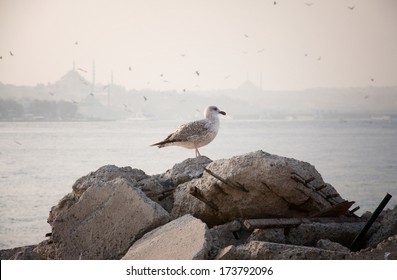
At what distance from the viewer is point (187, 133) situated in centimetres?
718

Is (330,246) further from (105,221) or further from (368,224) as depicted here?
(105,221)

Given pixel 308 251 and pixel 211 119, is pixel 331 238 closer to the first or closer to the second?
pixel 308 251

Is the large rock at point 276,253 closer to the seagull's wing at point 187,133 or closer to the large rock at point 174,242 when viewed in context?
the large rock at point 174,242

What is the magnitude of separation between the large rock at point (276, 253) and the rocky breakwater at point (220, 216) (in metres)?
0.30

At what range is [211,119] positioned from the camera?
7414mm

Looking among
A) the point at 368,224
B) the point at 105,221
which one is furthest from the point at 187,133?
the point at 368,224

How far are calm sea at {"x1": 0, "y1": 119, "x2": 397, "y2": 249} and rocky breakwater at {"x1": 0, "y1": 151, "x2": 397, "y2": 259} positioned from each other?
1595mm

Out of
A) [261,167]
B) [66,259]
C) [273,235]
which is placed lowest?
[66,259]

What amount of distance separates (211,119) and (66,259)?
8.17 ft

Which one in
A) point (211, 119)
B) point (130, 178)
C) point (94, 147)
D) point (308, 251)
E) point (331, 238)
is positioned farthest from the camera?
Result: point (94, 147)

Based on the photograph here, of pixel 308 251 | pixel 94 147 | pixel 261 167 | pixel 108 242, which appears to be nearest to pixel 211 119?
pixel 261 167

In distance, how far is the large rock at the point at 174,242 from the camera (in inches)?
202

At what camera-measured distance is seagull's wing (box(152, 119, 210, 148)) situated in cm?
717

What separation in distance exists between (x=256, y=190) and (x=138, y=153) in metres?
4.49
